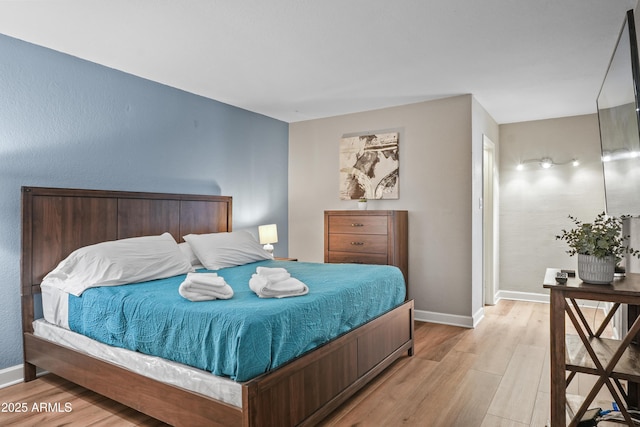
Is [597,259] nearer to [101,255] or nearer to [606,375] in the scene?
[606,375]

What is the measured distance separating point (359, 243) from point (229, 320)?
2.79 m

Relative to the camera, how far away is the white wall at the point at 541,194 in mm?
5004

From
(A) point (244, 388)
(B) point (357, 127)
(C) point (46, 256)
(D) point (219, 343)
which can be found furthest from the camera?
(B) point (357, 127)

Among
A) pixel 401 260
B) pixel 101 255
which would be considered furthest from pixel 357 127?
pixel 101 255

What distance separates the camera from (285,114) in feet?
16.7

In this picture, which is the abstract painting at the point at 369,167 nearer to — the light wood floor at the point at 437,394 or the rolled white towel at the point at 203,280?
the light wood floor at the point at 437,394

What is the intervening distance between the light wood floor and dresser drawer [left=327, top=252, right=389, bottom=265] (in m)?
1.02

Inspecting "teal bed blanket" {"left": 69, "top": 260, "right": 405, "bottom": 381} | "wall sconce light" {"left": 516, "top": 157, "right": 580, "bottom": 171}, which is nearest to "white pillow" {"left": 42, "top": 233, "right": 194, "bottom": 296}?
"teal bed blanket" {"left": 69, "top": 260, "right": 405, "bottom": 381}

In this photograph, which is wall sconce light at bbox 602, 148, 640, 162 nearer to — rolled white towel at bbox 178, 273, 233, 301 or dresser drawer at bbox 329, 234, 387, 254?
dresser drawer at bbox 329, 234, 387, 254

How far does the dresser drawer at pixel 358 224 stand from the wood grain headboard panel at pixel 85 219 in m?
1.54

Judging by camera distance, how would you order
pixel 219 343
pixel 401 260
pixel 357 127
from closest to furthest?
pixel 219 343 → pixel 401 260 → pixel 357 127

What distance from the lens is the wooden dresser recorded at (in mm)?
4371

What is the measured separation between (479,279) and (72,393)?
401 cm

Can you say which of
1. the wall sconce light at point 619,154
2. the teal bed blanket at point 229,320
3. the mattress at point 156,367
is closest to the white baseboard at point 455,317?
the teal bed blanket at point 229,320
